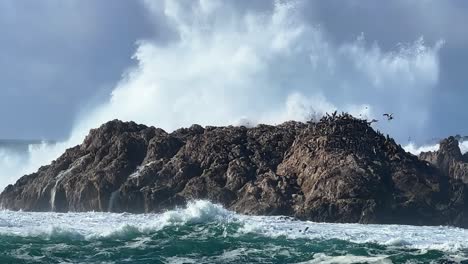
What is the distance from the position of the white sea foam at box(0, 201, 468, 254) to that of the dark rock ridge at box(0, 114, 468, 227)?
8.96ft

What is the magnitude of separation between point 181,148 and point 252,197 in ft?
31.2

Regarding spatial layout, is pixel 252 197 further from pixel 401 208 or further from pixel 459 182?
pixel 459 182

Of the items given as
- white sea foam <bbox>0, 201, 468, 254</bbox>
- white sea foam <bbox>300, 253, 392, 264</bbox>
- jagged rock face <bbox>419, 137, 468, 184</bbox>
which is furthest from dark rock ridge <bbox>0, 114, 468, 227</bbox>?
white sea foam <bbox>300, 253, 392, 264</bbox>

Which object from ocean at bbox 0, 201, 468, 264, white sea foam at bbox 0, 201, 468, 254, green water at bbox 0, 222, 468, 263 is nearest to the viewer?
green water at bbox 0, 222, 468, 263

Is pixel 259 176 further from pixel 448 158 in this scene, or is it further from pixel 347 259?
pixel 448 158

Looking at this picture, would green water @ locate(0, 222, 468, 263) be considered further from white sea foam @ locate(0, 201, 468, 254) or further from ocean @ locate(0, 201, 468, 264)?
white sea foam @ locate(0, 201, 468, 254)

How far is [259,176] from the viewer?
5234 cm

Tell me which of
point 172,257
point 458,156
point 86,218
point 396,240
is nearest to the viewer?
point 172,257

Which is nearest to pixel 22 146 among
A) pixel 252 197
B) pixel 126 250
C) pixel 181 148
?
pixel 181 148

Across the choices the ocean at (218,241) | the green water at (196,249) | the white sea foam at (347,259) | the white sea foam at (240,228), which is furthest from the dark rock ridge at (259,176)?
the white sea foam at (347,259)

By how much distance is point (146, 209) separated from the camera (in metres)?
51.4

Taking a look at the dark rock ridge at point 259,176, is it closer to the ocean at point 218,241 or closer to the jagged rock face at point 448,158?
the jagged rock face at point 448,158

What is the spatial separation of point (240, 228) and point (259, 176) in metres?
11.8

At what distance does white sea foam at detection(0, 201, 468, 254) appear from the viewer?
3912 centimetres
